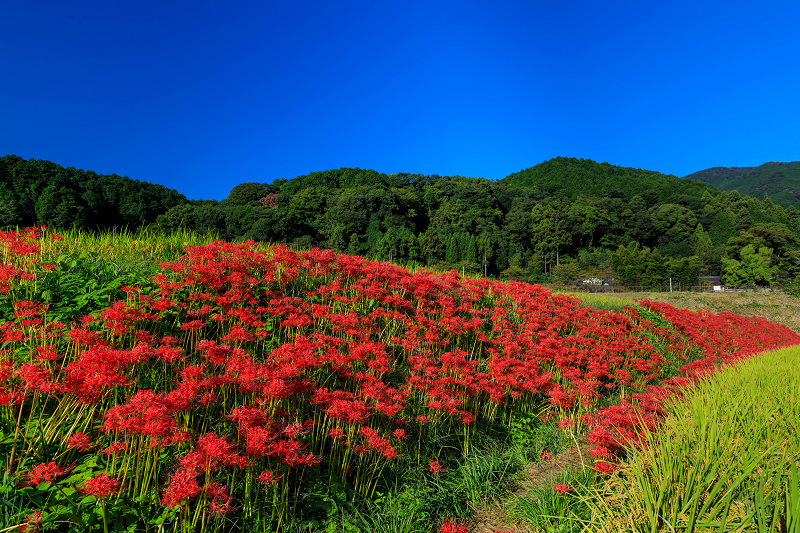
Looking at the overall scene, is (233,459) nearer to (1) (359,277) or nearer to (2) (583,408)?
(1) (359,277)

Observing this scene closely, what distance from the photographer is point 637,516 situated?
2020 millimetres

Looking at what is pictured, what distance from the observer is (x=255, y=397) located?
8.80ft

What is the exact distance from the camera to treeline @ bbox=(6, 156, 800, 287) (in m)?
39.8

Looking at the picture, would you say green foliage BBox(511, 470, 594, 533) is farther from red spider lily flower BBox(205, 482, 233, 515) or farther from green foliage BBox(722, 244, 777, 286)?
green foliage BBox(722, 244, 777, 286)

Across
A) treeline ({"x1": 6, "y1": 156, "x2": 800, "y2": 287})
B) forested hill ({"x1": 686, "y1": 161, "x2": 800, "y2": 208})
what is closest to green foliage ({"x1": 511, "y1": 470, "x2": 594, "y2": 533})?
treeline ({"x1": 6, "y1": 156, "x2": 800, "y2": 287})

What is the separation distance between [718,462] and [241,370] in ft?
9.83

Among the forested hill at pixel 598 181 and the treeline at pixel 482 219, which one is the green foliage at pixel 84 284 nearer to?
the treeline at pixel 482 219

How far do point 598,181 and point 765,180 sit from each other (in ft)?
318

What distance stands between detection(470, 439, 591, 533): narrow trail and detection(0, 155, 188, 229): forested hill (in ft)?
105

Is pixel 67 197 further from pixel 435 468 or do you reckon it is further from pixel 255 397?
pixel 435 468

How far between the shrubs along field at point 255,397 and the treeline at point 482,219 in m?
28.5

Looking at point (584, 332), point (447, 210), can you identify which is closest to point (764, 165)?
point (447, 210)

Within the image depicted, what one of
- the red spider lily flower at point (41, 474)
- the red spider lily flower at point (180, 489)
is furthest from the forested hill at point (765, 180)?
the red spider lily flower at point (41, 474)

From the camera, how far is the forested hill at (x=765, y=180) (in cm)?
10625
